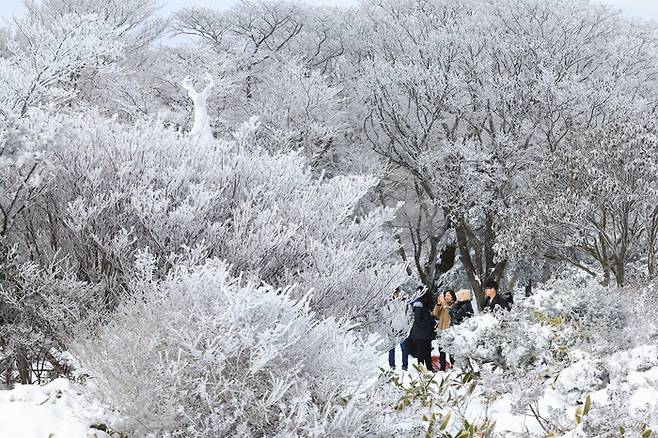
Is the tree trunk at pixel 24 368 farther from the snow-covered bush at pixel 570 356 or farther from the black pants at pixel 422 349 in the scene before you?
the black pants at pixel 422 349

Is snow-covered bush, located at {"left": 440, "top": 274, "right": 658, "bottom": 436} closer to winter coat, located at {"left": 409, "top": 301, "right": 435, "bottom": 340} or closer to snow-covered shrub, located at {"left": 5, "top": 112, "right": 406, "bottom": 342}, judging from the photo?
winter coat, located at {"left": 409, "top": 301, "right": 435, "bottom": 340}

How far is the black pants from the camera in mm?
9648

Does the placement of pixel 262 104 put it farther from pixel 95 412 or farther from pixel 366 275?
pixel 95 412

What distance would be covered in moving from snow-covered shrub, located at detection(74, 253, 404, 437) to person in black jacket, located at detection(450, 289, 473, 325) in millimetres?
5410

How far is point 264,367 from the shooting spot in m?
4.32

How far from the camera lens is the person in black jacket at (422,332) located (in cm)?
959

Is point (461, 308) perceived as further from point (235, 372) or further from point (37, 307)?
point (235, 372)

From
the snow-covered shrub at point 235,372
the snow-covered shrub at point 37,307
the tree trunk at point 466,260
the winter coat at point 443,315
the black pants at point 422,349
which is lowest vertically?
the tree trunk at point 466,260

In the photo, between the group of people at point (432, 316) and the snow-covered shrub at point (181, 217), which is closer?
the snow-covered shrub at point (181, 217)

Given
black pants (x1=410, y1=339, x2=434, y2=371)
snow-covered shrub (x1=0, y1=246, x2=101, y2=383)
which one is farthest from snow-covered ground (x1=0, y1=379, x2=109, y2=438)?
black pants (x1=410, y1=339, x2=434, y2=371)

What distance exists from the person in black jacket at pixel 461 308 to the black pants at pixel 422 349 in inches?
23.2

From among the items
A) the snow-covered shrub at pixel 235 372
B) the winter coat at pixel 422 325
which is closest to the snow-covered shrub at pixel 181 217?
the winter coat at pixel 422 325

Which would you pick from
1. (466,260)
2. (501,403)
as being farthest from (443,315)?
(466,260)

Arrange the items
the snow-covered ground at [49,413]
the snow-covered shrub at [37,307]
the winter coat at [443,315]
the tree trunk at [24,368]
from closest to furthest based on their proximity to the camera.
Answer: the snow-covered ground at [49,413] < the snow-covered shrub at [37,307] < the tree trunk at [24,368] < the winter coat at [443,315]
